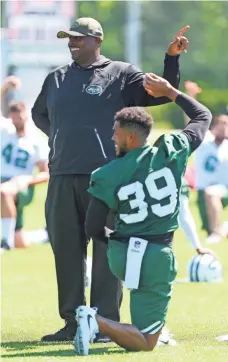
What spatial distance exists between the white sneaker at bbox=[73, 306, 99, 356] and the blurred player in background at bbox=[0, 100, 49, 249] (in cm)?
874

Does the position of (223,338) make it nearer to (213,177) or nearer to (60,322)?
(60,322)

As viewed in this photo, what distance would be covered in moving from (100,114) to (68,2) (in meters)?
31.0

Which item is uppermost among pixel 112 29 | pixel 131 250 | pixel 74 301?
pixel 131 250

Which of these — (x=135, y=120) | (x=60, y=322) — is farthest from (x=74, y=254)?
(x=135, y=120)

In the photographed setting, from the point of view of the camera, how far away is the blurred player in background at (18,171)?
16531 mm

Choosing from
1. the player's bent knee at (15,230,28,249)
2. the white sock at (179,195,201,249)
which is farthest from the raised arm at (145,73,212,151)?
the player's bent knee at (15,230,28,249)

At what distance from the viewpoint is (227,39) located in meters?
70.6

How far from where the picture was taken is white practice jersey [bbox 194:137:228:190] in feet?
58.3

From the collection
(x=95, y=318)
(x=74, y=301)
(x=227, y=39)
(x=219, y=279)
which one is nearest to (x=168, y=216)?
(x=95, y=318)

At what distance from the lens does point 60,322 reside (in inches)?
386

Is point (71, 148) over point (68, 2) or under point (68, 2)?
over

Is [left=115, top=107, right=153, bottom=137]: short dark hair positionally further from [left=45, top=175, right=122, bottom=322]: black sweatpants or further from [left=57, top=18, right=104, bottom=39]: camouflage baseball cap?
[left=57, top=18, right=104, bottom=39]: camouflage baseball cap

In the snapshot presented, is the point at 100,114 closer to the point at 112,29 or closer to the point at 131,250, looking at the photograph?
the point at 131,250

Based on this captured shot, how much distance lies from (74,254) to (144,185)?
4.36 feet
